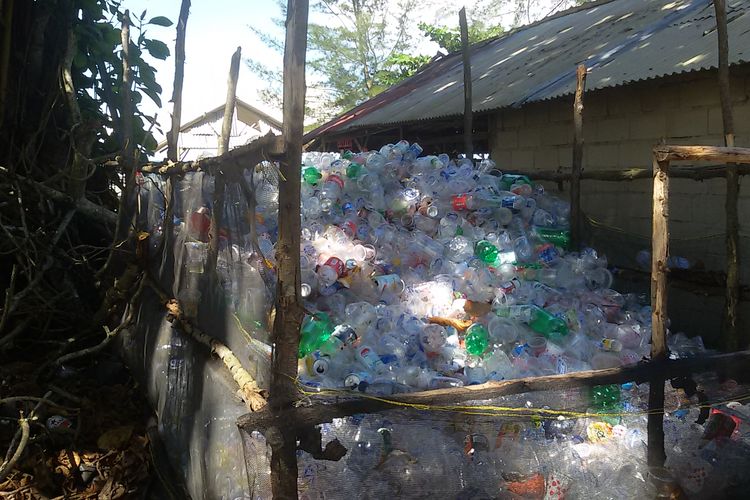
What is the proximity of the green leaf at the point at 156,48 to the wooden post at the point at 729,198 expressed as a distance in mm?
4336

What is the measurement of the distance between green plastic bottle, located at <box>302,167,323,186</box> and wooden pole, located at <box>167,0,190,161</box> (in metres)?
1.11

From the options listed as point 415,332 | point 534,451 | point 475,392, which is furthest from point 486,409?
point 415,332

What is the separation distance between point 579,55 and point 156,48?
14.1 feet

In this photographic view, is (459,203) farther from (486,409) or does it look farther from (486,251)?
(486,409)

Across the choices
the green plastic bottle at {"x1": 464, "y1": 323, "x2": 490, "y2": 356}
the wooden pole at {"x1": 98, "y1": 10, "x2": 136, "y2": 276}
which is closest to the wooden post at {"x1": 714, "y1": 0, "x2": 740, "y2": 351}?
the green plastic bottle at {"x1": 464, "y1": 323, "x2": 490, "y2": 356}

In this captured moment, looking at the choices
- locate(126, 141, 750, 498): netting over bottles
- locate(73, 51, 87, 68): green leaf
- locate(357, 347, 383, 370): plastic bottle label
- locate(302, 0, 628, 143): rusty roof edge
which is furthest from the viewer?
locate(302, 0, 628, 143): rusty roof edge

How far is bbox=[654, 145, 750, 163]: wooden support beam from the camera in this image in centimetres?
241

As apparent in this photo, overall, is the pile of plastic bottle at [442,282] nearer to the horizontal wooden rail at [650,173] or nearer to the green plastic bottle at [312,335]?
the green plastic bottle at [312,335]

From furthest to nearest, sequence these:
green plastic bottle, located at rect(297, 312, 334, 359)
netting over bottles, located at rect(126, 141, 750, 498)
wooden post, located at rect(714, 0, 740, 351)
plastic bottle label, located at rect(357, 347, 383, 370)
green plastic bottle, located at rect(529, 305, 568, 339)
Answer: green plastic bottle, located at rect(529, 305, 568, 339)
wooden post, located at rect(714, 0, 740, 351)
green plastic bottle, located at rect(297, 312, 334, 359)
plastic bottle label, located at rect(357, 347, 383, 370)
netting over bottles, located at rect(126, 141, 750, 498)

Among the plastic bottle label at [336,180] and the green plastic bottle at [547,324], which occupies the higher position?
the plastic bottle label at [336,180]

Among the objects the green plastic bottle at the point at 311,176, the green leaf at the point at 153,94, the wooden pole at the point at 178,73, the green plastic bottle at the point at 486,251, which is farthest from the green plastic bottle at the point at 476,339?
the green leaf at the point at 153,94

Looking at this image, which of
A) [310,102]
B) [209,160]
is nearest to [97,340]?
[209,160]

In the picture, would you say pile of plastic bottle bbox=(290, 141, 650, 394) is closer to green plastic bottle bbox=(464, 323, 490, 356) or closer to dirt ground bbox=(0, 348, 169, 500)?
green plastic bottle bbox=(464, 323, 490, 356)

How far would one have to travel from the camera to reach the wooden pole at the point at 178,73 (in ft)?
14.2
